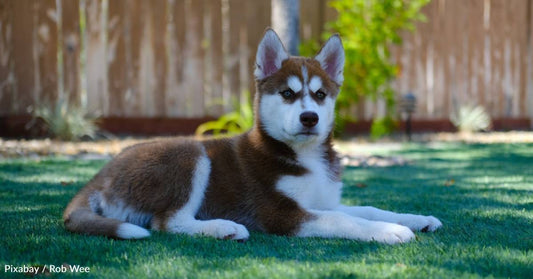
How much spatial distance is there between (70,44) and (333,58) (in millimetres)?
6142

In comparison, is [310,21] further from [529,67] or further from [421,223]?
[421,223]

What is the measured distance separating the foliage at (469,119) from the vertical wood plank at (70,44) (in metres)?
6.95

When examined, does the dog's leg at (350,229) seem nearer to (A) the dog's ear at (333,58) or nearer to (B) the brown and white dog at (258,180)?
(B) the brown and white dog at (258,180)

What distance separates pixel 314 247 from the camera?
2.55m

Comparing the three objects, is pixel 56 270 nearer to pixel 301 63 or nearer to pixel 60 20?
pixel 301 63

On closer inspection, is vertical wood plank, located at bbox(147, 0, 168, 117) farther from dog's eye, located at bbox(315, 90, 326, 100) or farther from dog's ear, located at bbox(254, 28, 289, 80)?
dog's eye, located at bbox(315, 90, 326, 100)

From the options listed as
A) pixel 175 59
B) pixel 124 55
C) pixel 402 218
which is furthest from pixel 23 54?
pixel 402 218

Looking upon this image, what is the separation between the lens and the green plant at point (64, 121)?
7828 mm

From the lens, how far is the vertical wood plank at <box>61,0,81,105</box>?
8.41 m

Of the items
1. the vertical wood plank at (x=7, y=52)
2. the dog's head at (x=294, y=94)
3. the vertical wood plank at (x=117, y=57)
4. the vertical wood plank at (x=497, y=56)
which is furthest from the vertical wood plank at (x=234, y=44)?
the dog's head at (x=294, y=94)

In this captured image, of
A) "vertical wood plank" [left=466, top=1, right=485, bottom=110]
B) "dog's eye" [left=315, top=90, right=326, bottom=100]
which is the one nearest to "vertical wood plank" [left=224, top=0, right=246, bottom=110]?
"vertical wood plank" [left=466, top=1, right=485, bottom=110]

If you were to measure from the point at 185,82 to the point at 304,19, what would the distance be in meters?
2.40

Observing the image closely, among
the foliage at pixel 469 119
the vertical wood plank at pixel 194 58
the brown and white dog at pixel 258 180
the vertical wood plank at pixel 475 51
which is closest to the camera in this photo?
the brown and white dog at pixel 258 180

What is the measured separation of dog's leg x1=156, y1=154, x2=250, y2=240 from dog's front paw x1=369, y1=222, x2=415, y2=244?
67 centimetres
